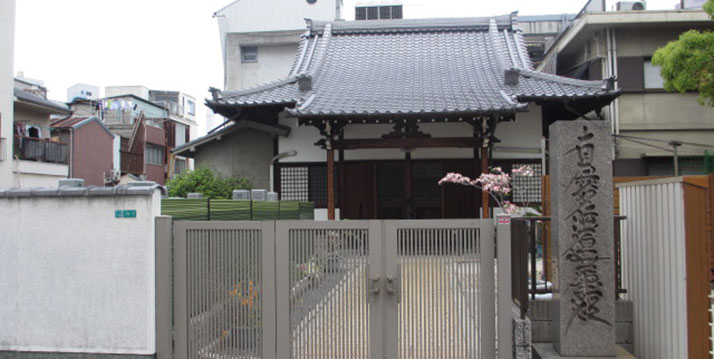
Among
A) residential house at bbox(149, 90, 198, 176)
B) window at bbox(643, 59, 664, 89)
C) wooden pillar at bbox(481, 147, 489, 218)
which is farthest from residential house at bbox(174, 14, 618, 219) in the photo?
residential house at bbox(149, 90, 198, 176)

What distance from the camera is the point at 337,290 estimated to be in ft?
17.9

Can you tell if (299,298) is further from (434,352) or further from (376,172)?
(376,172)

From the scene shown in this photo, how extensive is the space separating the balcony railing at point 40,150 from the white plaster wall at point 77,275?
18.6m

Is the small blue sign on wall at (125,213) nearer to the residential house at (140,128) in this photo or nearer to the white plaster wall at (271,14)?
the white plaster wall at (271,14)

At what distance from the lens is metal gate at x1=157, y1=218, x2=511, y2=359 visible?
5.36 metres

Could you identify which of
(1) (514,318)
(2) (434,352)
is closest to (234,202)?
(2) (434,352)

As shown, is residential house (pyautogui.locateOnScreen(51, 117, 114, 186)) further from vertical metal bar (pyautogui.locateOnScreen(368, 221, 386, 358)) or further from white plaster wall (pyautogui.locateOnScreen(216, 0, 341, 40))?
vertical metal bar (pyautogui.locateOnScreen(368, 221, 386, 358))

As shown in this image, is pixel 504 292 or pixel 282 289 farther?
pixel 282 289

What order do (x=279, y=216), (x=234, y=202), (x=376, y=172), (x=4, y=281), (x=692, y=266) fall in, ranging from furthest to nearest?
(x=376, y=172) → (x=279, y=216) → (x=234, y=202) → (x=4, y=281) → (x=692, y=266)

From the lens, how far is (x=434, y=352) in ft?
17.6

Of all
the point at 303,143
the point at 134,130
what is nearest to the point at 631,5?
the point at 303,143

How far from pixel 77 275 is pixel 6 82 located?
1852cm

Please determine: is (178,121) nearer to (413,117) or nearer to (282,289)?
(413,117)

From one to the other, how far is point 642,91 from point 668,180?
12.3 m
